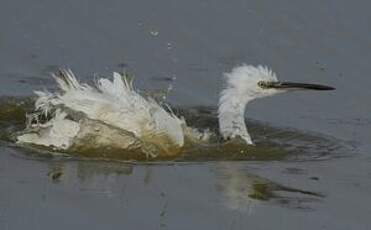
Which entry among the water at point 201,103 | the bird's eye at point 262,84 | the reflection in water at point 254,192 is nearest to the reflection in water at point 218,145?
the water at point 201,103

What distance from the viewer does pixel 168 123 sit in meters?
10.1

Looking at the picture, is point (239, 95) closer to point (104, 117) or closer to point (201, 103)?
point (201, 103)

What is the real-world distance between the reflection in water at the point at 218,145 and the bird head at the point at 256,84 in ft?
1.47

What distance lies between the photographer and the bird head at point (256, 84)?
422 inches

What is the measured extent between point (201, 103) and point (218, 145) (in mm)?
1332

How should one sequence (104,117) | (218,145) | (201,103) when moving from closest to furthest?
(104,117), (218,145), (201,103)

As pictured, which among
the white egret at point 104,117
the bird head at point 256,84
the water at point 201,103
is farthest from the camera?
the bird head at point 256,84

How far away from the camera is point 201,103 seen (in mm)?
11898

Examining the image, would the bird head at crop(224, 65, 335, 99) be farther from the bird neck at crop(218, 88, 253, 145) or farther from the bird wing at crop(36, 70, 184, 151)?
the bird wing at crop(36, 70, 184, 151)

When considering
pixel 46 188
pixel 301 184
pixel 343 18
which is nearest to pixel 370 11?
pixel 343 18

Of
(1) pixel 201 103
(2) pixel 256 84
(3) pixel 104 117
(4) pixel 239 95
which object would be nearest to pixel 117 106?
(3) pixel 104 117

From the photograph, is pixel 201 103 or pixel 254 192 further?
pixel 201 103

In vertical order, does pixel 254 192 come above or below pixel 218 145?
below

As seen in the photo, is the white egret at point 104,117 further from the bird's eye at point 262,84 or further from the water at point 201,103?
the bird's eye at point 262,84
